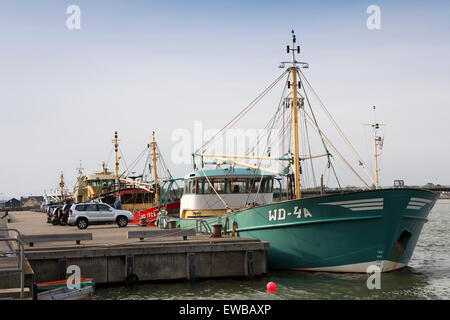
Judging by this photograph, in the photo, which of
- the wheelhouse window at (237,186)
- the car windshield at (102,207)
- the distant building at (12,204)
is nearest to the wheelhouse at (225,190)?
the wheelhouse window at (237,186)

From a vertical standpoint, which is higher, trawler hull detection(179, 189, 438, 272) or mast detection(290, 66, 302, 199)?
mast detection(290, 66, 302, 199)

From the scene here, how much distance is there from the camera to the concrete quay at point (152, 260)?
16531 millimetres

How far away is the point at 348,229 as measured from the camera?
1766cm

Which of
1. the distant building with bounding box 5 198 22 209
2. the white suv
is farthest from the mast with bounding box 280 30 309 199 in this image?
the distant building with bounding box 5 198 22 209

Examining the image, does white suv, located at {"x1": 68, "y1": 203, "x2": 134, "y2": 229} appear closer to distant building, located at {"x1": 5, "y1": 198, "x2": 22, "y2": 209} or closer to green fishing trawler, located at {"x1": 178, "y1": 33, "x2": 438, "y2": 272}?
green fishing trawler, located at {"x1": 178, "y1": 33, "x2": 438, "y2": 272}

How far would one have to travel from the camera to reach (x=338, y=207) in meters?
17.7

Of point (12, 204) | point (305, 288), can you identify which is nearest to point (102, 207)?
point (305, 288)

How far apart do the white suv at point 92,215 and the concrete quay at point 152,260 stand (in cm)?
1168

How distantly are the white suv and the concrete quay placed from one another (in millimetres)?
11683

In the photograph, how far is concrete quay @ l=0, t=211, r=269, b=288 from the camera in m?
16.5

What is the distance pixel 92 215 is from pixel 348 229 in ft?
57.8
